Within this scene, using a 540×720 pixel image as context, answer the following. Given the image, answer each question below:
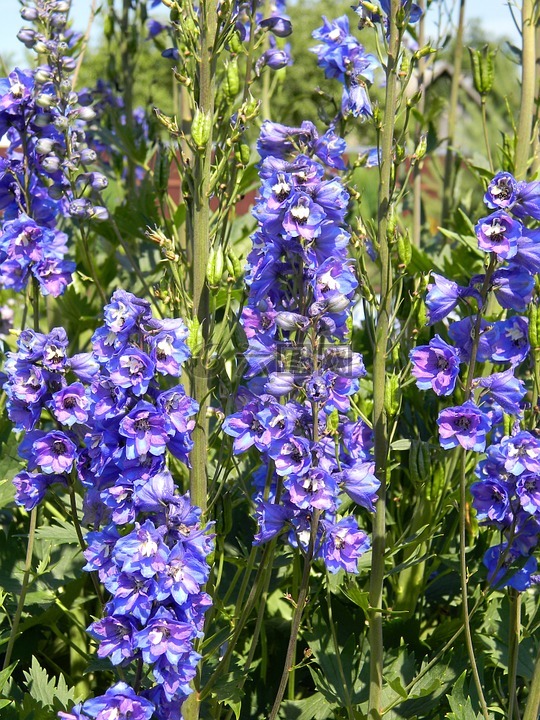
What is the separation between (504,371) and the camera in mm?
2008

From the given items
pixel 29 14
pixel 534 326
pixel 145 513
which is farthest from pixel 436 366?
pixel 29 14

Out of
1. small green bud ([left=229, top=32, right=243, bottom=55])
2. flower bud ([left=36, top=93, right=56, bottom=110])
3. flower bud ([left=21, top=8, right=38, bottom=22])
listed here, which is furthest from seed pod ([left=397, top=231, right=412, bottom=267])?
flower bud ([left=21, top=8, right=38, bottom=22])

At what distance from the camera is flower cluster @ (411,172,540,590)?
6.18 ft

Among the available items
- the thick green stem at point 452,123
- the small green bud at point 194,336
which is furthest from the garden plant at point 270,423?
the thick green stem at point 452,123

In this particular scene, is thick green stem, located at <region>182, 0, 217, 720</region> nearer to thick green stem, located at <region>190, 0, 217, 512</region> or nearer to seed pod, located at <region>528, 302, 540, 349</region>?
thick green stem, located at <region>190, 0, 217, 512</region>

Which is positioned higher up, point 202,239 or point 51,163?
point 51,163

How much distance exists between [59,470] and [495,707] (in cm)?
119

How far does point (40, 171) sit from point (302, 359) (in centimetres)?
121

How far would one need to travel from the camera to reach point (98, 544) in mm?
1795

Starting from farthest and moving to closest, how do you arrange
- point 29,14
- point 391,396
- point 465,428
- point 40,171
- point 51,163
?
point 29,14, point 40,171, point 51,163, point 391,396, point 465,428

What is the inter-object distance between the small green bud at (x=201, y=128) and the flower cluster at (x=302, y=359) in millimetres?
182

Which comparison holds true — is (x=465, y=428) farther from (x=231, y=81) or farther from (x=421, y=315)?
(x=231, y=81)

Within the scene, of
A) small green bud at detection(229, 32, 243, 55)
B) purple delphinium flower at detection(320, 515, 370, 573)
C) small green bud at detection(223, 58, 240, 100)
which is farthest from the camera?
small green bud at detection(229, 32, 243, 55)

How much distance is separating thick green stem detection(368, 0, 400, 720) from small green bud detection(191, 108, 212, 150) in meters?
0.42
